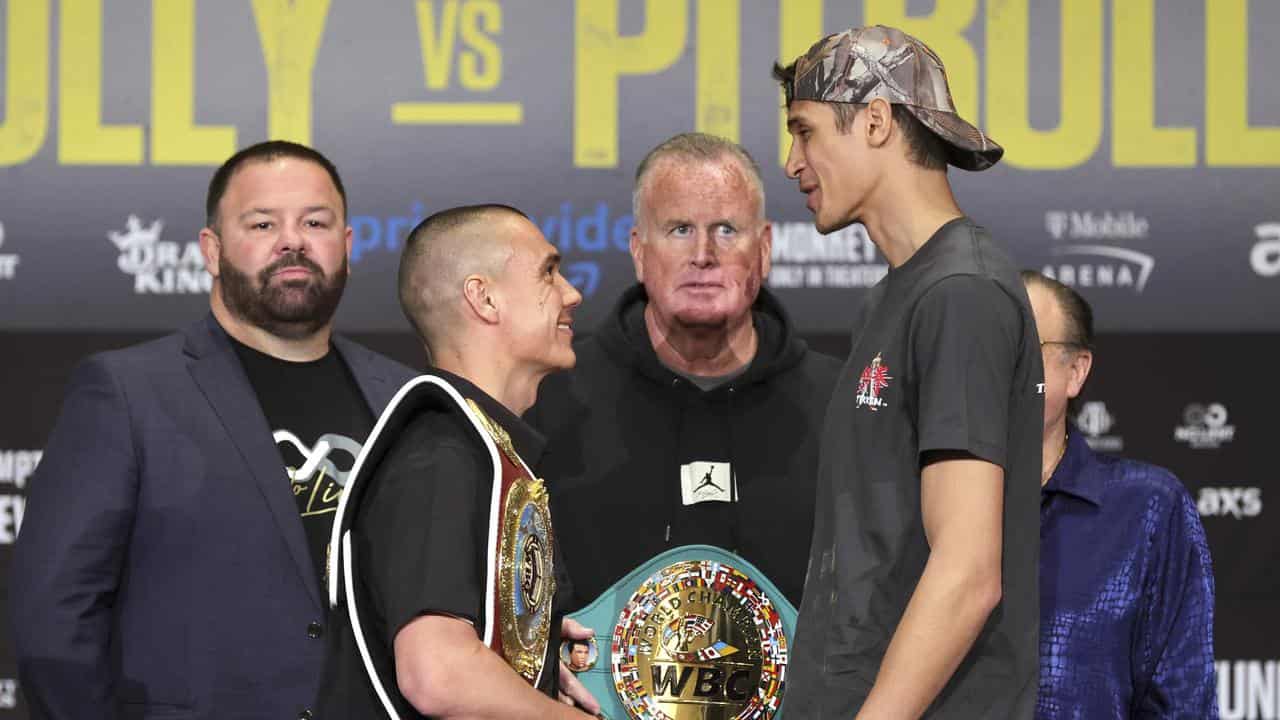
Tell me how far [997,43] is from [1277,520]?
5.41 ft

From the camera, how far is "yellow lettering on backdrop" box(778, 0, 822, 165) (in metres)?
4.45

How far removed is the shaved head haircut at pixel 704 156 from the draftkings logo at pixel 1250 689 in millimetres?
2316

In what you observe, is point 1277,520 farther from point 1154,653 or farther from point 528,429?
point 528,429

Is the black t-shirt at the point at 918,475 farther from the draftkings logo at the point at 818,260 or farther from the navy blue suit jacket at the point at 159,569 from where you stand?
the draftkings logo at the point at 818,260

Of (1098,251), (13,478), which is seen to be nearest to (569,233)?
(1098,251)

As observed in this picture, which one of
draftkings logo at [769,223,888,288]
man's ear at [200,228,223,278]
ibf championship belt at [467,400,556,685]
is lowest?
ibf championship belt at [467,400,556,685]

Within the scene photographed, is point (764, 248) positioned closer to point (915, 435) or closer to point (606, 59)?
point (915, 435)

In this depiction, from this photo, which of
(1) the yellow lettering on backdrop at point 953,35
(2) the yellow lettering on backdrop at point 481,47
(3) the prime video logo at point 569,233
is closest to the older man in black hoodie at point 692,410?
(3) the prime video logo at point 569,233

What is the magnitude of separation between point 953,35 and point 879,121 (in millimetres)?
2678

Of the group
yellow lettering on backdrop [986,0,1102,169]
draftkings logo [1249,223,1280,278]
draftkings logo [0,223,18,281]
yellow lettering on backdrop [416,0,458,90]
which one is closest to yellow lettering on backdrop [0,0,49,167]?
draftkings logo [0,223,18,281]

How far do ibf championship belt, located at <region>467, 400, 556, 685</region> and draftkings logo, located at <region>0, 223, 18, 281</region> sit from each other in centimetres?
279

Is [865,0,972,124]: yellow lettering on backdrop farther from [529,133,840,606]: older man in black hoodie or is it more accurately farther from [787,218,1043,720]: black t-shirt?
[787,218,1043,720]: black t-shirt

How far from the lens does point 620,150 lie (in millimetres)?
4445

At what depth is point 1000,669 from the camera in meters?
1.83
